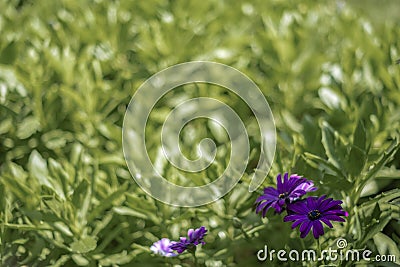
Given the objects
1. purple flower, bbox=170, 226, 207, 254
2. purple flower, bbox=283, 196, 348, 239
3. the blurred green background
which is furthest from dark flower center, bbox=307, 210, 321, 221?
purple flower, bbox=170, 226, 207, 254

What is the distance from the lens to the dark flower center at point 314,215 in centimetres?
150

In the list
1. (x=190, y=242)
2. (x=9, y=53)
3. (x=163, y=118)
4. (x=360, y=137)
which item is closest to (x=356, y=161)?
(x=360, y=137)

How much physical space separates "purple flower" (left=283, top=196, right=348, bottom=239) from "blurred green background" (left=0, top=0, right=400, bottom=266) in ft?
0.45

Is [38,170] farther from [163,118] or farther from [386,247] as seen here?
[386,247]

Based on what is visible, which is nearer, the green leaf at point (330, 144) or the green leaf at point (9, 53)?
the green leaf at point (330, 144)

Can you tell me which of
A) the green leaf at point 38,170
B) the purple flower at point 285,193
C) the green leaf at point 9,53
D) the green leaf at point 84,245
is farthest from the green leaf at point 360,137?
the green leaf at point 9,53

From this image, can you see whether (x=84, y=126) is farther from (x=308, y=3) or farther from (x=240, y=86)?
(x=308, y=3)

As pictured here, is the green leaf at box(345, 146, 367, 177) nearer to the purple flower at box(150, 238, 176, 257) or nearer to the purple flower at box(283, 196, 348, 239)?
the purple flower at box(283, 196, 348, 239)

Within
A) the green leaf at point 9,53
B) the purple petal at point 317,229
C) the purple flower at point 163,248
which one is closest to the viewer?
the purple petal at point 317,229

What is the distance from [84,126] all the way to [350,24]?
153 centimetres

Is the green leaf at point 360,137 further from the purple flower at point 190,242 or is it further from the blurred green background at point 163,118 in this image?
the purple flower at point 190,242

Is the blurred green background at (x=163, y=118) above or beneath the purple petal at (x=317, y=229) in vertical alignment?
above

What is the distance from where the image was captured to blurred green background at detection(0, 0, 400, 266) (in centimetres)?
175

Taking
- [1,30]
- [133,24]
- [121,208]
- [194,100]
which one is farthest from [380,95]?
[1,30]
